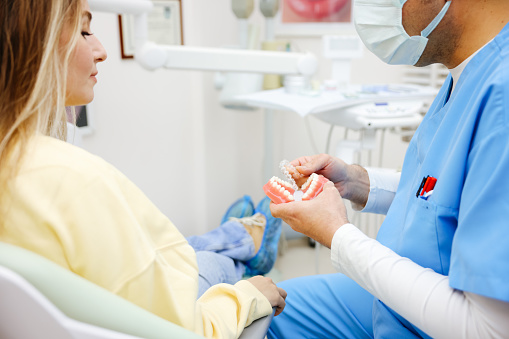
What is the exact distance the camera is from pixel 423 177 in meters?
0.85

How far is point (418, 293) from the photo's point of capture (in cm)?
73

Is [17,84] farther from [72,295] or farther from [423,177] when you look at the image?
[423,177]

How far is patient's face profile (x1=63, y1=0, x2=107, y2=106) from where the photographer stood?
0.78 m

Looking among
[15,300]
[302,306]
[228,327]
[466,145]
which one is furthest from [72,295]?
[302,306]

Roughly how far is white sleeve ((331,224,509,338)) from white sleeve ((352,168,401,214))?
1.21 feet

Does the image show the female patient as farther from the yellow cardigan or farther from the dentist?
the dentist

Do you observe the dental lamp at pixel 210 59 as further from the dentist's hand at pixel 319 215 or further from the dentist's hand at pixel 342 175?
the dentist's hand at pixel 319 215

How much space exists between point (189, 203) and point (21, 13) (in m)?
2.12

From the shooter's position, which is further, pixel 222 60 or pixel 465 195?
pixel 222 60

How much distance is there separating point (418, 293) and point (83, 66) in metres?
0.65

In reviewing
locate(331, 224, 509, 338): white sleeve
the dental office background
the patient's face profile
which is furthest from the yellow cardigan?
the dental office background

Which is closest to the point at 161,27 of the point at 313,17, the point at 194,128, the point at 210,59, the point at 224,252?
the point at 194,128

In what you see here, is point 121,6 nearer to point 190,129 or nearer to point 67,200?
point 67,200

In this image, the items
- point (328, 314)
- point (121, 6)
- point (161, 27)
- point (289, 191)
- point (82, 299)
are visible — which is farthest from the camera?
point (161, 27)
